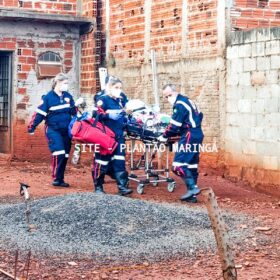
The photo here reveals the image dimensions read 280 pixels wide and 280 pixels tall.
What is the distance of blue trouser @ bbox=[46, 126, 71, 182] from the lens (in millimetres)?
13281

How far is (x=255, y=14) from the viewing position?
13.7 m

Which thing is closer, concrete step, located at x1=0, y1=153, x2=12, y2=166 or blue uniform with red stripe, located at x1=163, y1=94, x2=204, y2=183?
blue uniform with red stripe, located at x1=163, y1=94, x2=204, y2=183

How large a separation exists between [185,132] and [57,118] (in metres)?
2.53

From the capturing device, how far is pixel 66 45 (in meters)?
17.6

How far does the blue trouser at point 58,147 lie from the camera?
13281mm

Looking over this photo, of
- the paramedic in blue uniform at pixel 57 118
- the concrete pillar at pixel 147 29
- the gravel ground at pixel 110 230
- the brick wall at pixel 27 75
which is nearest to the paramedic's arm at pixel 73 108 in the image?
the paramedic in blue uniform at pixel 57 118

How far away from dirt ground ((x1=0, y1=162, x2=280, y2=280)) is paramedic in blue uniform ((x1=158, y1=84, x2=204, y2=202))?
1.33 ft

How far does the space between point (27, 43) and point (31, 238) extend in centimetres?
914

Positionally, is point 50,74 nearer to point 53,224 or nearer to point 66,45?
point 66,45

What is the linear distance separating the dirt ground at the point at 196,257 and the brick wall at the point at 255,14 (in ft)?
8.94

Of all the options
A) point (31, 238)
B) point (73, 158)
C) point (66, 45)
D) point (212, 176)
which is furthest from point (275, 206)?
point (66, 45)

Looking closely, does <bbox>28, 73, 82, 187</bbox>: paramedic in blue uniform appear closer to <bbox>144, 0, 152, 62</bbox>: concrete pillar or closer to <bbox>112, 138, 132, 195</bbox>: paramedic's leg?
<bbox>112, 138, 132, 195</bbox>: paramedic's leg

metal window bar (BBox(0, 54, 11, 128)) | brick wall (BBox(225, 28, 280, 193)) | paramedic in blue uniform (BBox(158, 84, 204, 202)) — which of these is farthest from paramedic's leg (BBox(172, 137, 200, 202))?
metal window bar (BBox(0, 54, 11, 128))

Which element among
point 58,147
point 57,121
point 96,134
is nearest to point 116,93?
point 96,134
